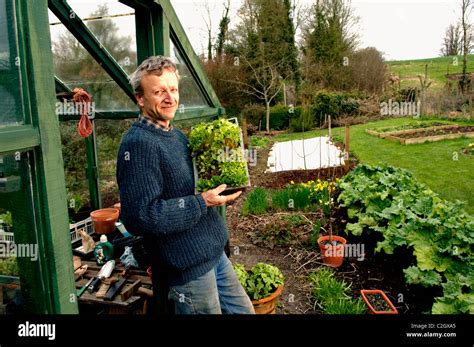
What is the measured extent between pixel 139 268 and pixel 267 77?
55.8 ft

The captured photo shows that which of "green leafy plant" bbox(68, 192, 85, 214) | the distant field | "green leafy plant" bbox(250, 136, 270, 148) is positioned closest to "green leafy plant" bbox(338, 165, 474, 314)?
"green leafy plant" bbox(68, 192, 85, 214)

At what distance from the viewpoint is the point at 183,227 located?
6.49 feet

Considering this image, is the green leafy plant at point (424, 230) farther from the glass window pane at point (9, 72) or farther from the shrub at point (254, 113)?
the shrub at point (254, 113)

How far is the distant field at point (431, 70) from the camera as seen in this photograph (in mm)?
23766

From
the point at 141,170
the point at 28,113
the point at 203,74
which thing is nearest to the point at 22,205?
the point at 28,113

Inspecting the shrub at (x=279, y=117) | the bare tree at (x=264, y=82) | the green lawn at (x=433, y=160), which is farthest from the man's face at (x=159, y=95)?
the shrub at (x=279, y=117)

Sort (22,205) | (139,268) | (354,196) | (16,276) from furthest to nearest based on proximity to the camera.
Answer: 1. (354,196)
2. (139,268)
3. (16,276)
4. (22,205)

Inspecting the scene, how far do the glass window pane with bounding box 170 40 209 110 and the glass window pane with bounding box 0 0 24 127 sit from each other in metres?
1.88

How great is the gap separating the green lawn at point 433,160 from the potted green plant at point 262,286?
4.13 metres

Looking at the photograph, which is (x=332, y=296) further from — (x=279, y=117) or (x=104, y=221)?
(x=279, y=117)

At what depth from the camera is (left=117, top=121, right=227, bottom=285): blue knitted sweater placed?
6.13 feet

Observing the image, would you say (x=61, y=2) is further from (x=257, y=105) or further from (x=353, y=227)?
(x=257, y=105)

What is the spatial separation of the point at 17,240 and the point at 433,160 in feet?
31.2

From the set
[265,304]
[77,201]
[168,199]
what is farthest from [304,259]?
[168,199]
